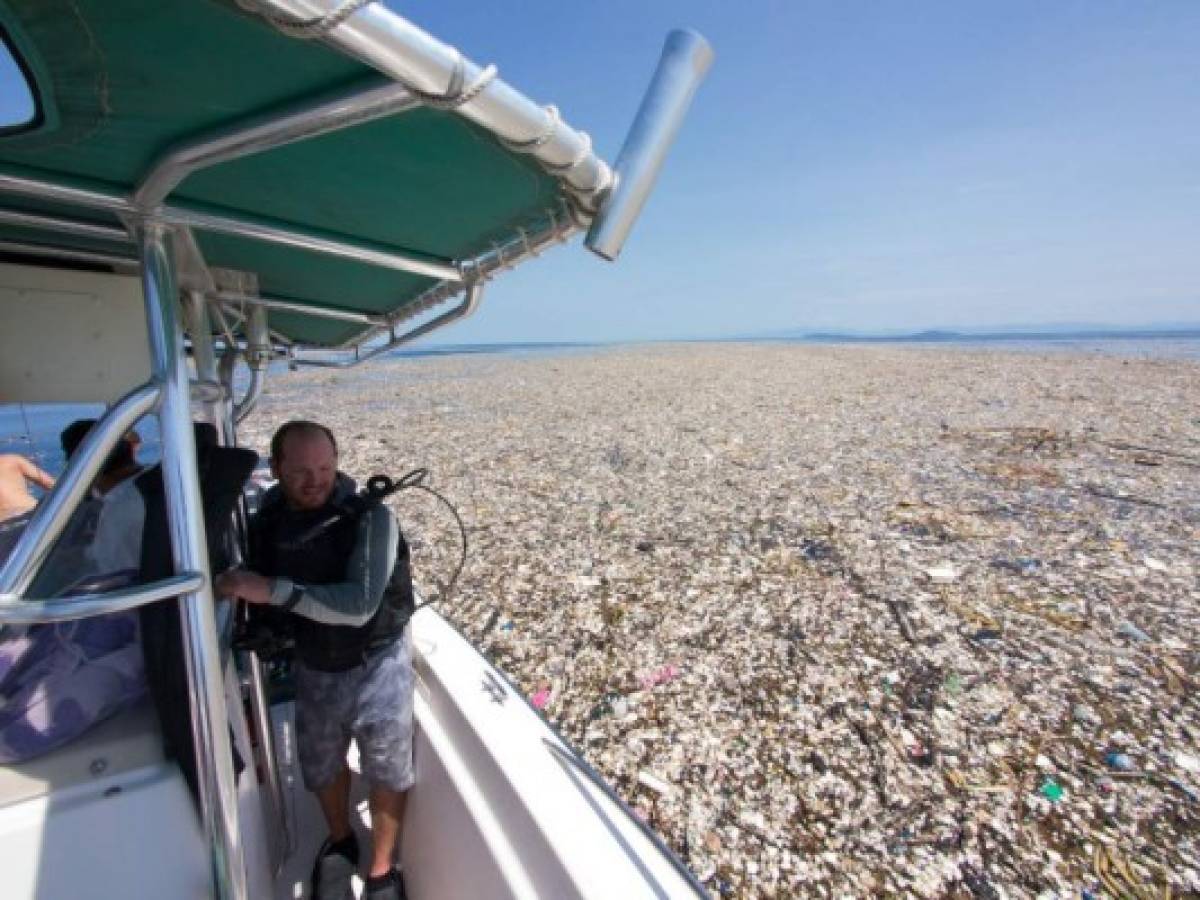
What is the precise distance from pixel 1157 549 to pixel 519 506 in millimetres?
7329

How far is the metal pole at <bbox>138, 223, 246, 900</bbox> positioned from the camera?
110cm

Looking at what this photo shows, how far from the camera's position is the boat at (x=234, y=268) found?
32.6 inches

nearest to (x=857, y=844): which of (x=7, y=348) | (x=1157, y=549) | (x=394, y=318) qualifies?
(x=394, y=318)

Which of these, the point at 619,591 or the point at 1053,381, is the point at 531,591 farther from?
the point at 1053,381

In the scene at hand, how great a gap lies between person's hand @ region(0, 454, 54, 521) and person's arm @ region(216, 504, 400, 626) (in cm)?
310

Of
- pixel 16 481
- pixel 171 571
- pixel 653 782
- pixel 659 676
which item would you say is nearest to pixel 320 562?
pixel 171 571

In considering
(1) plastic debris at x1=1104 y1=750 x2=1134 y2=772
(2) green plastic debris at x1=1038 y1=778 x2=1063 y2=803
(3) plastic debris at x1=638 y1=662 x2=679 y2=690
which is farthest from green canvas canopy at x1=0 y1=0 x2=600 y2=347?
(1) plastic debris at x1=1104 y1=750 x2=1134 y2=772

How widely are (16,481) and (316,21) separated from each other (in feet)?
16.9

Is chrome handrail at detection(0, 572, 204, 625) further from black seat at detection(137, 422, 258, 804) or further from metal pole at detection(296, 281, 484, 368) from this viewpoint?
metal pole at detection(296, 281, 484, 368)

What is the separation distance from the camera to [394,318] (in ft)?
9.93

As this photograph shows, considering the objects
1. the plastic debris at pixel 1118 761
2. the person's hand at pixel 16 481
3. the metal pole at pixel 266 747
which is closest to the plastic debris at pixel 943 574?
the plastic debris at pixel 1118 761

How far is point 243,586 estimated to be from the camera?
165cm

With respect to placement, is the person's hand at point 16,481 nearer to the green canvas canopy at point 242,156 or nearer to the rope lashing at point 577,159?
the green canvas canopy at point 242,156

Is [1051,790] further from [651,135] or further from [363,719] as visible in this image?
[651,135]
